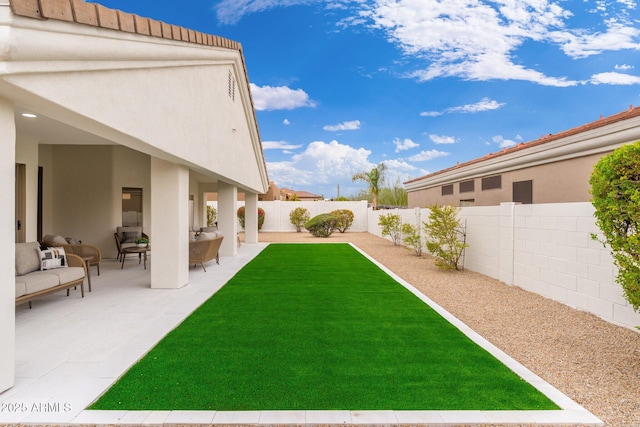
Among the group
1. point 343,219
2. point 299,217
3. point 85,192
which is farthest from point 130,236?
point 343,219

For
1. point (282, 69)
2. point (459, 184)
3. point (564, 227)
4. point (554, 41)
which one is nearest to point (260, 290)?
point (564, 227)

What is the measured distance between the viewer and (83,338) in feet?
16.0

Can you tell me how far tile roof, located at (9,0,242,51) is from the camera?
314 centimetres

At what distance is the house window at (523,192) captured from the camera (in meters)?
12.2

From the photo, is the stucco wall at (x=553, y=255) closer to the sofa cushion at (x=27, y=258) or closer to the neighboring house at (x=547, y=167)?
the neighboring house at (x=547, y=167)

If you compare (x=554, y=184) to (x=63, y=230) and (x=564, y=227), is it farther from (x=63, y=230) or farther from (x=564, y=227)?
(x=63, y=230)

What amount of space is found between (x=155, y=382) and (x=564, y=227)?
6.70 m

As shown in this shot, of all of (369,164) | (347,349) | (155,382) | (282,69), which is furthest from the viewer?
(369,164)

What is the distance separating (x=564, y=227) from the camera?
21.1 feet

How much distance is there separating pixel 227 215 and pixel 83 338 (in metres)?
8.79

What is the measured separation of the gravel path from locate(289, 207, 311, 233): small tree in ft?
62.3

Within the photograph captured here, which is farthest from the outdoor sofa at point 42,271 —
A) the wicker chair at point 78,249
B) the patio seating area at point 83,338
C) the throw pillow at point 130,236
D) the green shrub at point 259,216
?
the green shrub at point 259,216

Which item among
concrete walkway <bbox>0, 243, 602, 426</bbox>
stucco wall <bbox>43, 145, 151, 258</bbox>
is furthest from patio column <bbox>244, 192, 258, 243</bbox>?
concrete walkway <bbox>0, 243, 602, 426</bbox>

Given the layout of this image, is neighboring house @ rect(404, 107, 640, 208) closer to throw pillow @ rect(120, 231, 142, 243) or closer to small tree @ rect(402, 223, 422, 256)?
small tree @ rect(402, 223, 422, 256)
